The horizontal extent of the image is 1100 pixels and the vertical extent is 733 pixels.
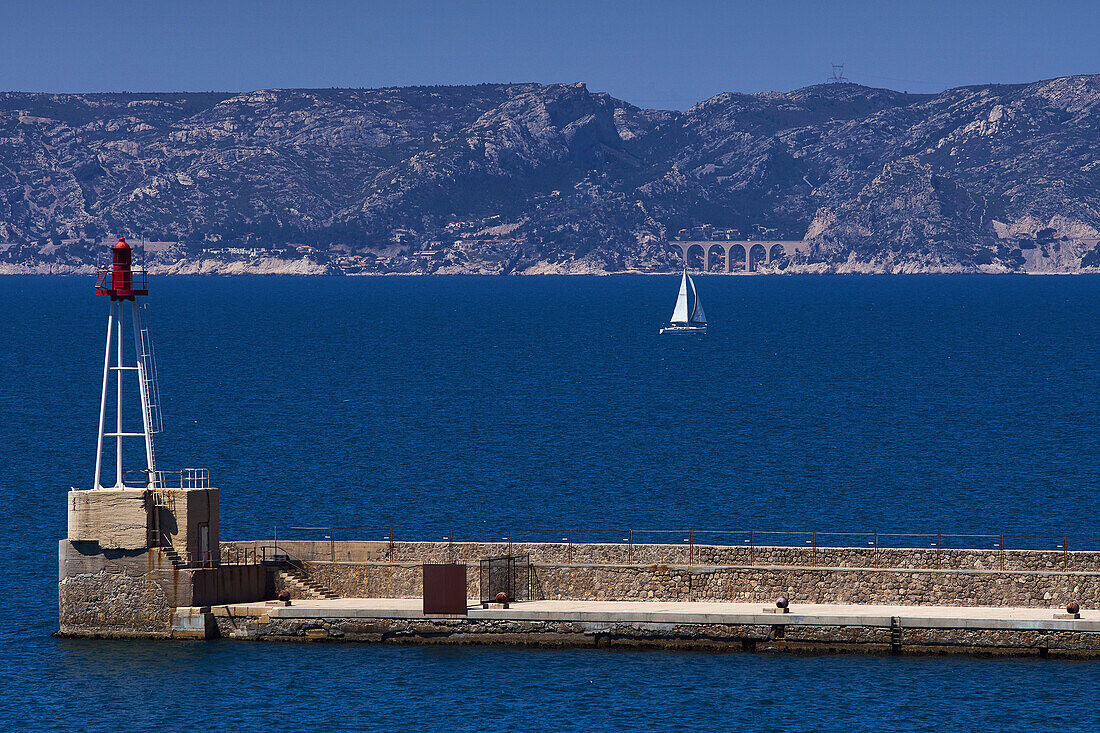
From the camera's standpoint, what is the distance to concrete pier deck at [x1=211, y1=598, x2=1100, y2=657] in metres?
43.8

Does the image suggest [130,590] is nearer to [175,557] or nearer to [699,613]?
[175,557]

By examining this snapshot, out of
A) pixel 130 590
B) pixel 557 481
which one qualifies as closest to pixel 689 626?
pixel 130 590

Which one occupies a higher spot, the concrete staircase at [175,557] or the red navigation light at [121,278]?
the red navigation light at [121,278]

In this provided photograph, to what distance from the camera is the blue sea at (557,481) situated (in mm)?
42031

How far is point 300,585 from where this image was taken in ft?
163

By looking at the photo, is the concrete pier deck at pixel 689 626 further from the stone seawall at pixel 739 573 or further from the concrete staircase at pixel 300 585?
the concrete staircase at pixel 300 585

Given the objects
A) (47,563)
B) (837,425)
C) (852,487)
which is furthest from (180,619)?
(837,425)

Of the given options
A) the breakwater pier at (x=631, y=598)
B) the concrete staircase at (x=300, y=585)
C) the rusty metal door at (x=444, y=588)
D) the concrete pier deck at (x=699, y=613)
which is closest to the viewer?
the concrete pier deck at (x=699, y=613)

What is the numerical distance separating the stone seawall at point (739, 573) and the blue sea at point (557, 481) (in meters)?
3.08

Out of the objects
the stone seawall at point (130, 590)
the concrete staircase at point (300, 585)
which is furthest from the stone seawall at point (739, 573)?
the stone seawall at point (130, 590)

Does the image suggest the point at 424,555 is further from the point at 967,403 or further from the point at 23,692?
the point at 967,403

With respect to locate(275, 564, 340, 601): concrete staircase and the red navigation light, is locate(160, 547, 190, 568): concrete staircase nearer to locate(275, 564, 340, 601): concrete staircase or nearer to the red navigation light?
locate(275, 564, 340, 601): concrete staircase

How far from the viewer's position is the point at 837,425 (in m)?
107

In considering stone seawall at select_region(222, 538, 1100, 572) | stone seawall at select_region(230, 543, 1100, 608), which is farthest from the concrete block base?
stone seawall at select_region(230, 543, 1100, 608)
